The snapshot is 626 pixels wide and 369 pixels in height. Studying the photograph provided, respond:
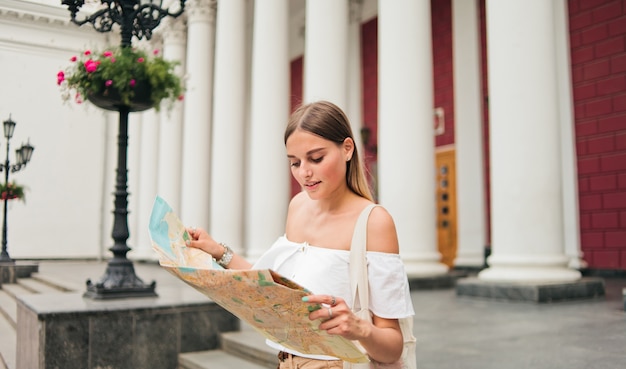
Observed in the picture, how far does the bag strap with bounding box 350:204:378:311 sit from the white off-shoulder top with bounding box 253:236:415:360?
0.02 metres

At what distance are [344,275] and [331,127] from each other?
1.30 ft

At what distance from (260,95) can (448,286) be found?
510 cm

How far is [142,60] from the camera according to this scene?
598 cm

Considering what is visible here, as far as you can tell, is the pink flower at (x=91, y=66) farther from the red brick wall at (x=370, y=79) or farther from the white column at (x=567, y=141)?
the red brick wall at (x=370, y=79)

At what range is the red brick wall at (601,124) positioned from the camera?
10.4 meters

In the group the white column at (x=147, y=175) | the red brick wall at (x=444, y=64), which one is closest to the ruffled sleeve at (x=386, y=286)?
the red brick wall at (x=444, y=64)

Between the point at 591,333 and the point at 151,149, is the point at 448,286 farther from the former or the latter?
the point at 151,149

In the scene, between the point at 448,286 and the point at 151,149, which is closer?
the point at 448,286

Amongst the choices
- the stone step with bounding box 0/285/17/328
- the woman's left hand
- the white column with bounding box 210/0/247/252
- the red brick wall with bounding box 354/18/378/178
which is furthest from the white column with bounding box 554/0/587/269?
the woman's left hand

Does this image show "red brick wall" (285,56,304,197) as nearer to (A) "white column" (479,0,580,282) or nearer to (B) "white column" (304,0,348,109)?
(B) "white column" (304,0,348,109)

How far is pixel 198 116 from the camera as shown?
16047 millimetres

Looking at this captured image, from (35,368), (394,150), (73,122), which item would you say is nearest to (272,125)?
(394,150)

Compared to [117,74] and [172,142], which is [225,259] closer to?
[117,74]

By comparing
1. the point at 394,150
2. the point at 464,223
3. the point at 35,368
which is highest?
the point at 394,150
